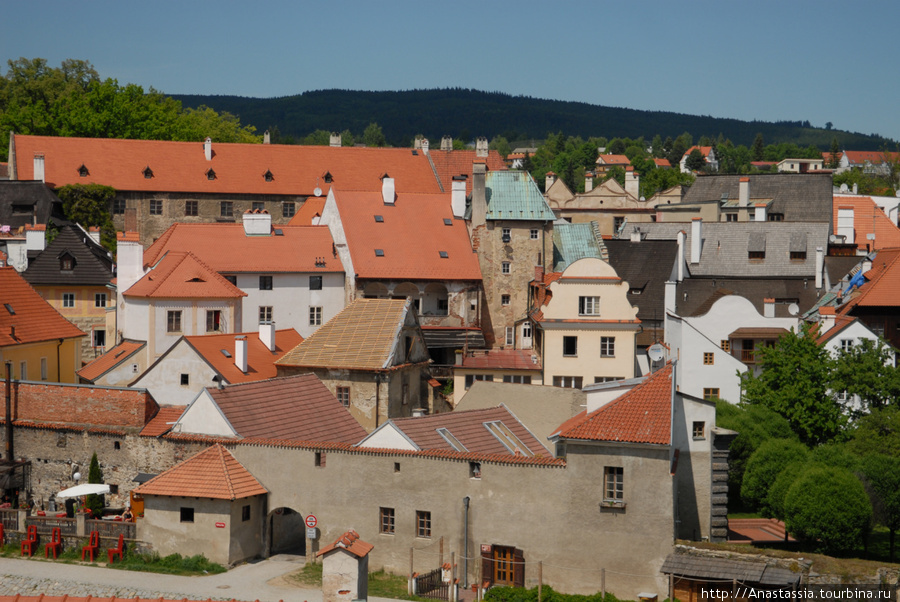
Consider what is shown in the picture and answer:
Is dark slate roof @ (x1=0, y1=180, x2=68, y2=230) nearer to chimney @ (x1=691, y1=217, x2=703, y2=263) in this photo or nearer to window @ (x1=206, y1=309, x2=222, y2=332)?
window @ (x1=206, y1=309, x2=222, y2=332)

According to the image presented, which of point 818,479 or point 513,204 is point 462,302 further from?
point 818,479

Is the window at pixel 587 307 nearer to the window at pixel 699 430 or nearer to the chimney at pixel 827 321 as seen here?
the chimney at pixel 827 321

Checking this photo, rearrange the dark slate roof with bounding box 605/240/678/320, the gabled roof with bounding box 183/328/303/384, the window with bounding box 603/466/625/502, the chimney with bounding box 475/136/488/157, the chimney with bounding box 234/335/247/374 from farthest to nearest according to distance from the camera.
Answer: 1. the chimney with bounding box 475/136/488/157
2. the dark slate roof with bounding box 605/240/678/320
3. the chimney with bounding box 234/335/247/374
4. the gabled roof with bounding box 183/328/303/384
5. the window with bounding box 603/466/625/502

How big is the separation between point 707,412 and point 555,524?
638 cm

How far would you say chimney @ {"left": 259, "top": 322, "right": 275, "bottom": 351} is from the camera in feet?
163

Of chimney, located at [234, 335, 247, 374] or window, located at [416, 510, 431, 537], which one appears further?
chimney, located at [234, 335, 247, 374]

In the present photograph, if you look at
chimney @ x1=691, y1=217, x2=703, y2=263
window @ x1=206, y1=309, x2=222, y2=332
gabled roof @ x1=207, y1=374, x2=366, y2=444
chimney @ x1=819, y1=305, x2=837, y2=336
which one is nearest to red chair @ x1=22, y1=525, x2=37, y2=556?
gabled roof @ x1=207, y1=374, x2=366, y2=444

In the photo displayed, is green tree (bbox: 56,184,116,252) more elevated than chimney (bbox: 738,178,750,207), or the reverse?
chimney (bbox: 738,178,750,207)

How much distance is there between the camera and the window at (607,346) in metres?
52.3

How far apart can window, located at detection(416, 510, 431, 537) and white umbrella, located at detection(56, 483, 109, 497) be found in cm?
1074

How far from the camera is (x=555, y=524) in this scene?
32.5 metres

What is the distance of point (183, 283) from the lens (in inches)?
2028

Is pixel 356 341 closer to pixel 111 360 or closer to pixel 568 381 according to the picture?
pixel 568 381

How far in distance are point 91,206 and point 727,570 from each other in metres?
53.1
